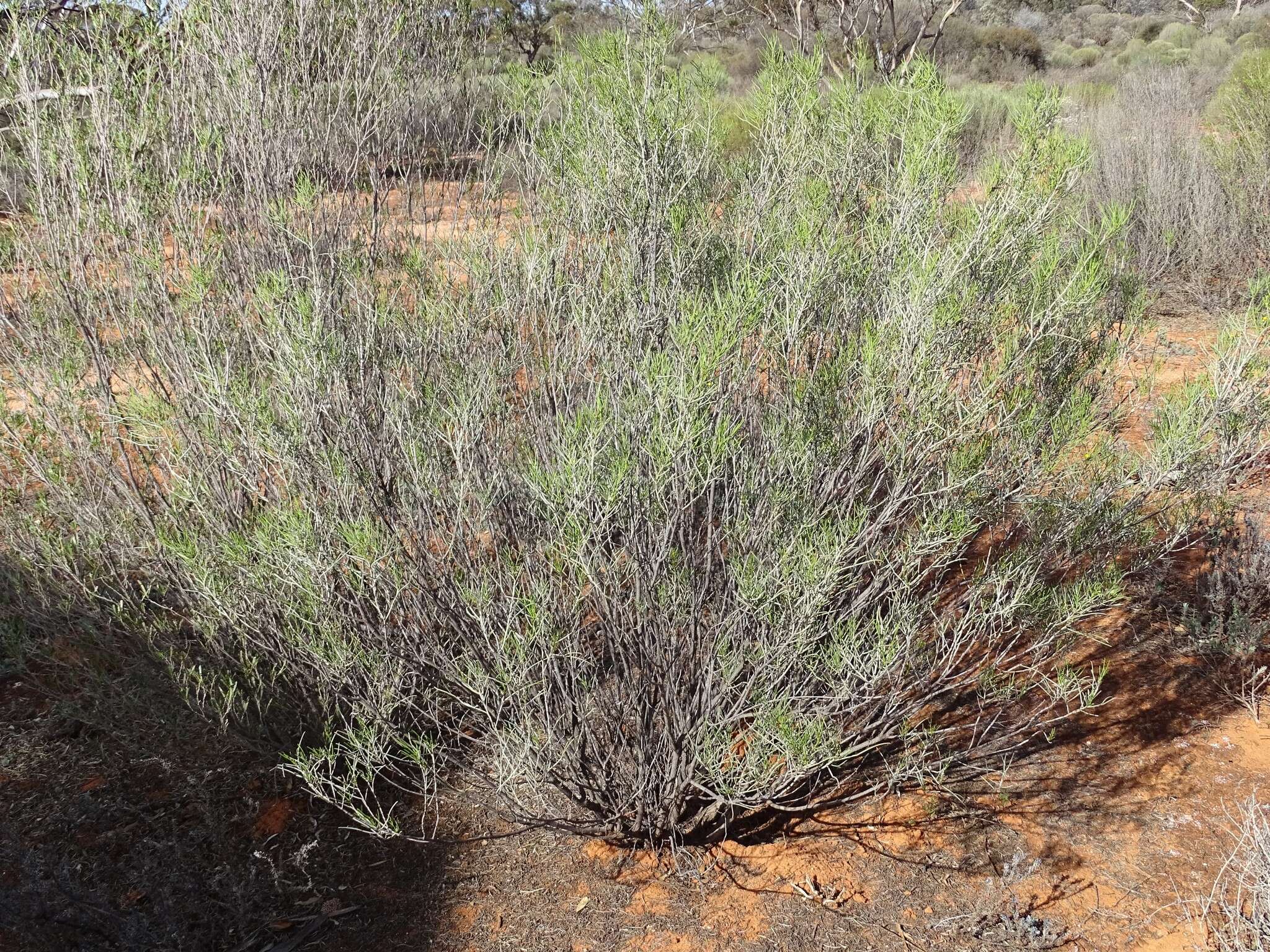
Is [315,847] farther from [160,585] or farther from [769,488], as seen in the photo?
[769,488]

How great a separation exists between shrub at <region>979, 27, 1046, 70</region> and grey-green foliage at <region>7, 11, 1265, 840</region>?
22.6m

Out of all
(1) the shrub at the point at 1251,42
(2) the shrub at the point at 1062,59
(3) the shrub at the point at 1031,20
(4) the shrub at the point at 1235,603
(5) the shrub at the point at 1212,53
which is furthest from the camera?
(3) the shrub at the point at 1031,20

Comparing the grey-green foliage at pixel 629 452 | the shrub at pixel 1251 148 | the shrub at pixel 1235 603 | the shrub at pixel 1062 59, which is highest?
the shrub at pixel 1062 59

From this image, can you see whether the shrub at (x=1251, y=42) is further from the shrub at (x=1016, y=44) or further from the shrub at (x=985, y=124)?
the shrub at (x=985, y=124)

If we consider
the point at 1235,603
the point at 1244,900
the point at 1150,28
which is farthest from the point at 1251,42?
the point at 1244,900

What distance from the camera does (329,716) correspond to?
292cm

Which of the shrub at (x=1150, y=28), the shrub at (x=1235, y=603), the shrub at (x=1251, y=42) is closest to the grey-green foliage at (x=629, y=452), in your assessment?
the shrub at (x=1235, y=603)

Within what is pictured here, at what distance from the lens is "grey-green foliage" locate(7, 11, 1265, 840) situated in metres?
2.33

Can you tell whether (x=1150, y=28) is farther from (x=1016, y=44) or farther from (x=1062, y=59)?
(x=1016, y=44)

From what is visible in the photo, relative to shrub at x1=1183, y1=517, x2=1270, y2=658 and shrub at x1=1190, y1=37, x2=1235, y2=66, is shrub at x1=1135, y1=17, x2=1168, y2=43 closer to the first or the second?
shrub at x1=1190, y1=37, x2=1235, y2=66

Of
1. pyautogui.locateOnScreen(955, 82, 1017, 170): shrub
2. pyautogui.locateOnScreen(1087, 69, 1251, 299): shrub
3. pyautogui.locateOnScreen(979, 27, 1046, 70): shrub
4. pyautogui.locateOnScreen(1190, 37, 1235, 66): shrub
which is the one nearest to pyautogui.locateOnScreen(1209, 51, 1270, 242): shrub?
pyautogui.locateOnScreen(1087, 69, 1251, 299): shrub

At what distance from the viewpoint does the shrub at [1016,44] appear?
2205 cm

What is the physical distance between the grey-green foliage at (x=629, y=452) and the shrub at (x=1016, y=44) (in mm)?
A: 22575

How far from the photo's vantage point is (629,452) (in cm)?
216
